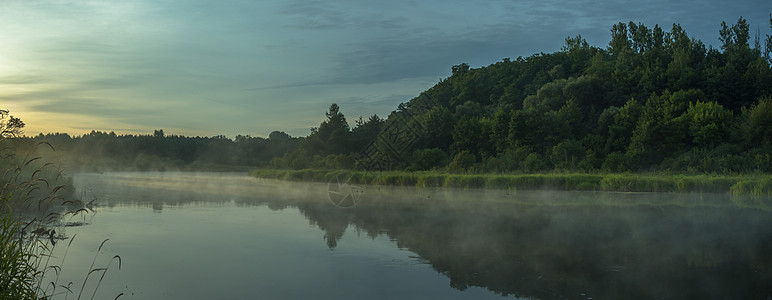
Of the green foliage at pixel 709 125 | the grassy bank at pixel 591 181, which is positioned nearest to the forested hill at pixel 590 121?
the green foliage at pixel 709 125

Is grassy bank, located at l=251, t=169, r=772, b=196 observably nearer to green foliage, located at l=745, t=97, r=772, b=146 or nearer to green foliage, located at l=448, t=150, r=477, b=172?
green foliage, located at l=448, t=150, r=477, b=172

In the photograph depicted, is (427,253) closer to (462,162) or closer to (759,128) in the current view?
(462,162)

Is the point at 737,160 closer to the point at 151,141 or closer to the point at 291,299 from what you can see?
the point at 291,299

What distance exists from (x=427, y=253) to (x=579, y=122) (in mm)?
45133

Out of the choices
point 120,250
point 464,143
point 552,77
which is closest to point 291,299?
point 120,250

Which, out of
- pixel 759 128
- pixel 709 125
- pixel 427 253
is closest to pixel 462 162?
pixel 709 125

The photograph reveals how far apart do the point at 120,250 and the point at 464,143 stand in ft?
138

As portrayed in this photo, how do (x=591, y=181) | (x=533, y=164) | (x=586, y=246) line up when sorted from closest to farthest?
(x=586, y=246) → (x=591, y=181) → (x=533, y=164)

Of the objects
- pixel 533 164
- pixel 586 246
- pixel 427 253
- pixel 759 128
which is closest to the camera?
pixel 427 253

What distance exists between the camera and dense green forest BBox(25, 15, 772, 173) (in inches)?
1570

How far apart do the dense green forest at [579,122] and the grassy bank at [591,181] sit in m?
5.94

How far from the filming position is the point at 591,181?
2695 cm

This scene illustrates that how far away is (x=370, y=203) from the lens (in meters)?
20.9

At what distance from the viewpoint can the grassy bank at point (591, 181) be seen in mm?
23547
